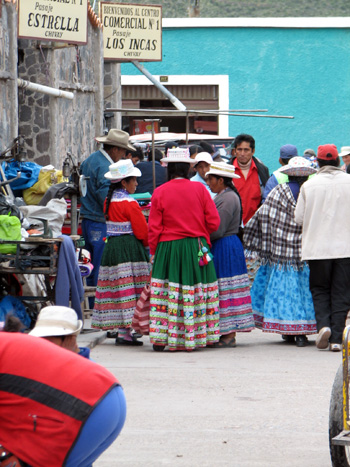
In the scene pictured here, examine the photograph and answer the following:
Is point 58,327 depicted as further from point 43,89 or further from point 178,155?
point 43,89

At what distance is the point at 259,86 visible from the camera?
2942 cm

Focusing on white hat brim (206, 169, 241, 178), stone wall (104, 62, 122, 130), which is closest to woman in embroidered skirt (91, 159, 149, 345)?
white hat brim (206, 169, 241, 178)

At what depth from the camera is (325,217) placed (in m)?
9.72

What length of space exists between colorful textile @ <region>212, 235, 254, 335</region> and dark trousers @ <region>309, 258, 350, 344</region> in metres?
0.74

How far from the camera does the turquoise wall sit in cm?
2914

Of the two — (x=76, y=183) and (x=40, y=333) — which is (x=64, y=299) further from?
(x=40, y=333)

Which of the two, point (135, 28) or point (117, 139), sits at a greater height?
point (135, 28)

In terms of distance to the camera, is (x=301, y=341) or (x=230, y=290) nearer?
(x=230, y=290)

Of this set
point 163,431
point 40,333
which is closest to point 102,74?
point 163,431

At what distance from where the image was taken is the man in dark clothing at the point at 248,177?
11898 millimetres

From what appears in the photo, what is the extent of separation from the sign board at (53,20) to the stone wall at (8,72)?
0.91 ft

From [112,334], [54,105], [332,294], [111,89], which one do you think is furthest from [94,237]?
[111,89]

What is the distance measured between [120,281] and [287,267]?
165cm

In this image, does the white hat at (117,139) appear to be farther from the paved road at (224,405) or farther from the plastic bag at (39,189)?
the paved road at (224,405)
